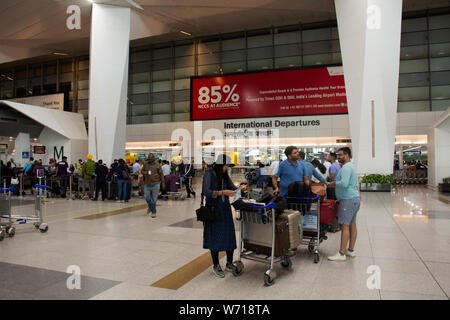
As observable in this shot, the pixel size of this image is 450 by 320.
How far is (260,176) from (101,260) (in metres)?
5.45

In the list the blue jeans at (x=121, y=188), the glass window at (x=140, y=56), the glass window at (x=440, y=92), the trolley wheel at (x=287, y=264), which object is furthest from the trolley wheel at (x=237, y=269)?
the glass window at (x=140, y=56)

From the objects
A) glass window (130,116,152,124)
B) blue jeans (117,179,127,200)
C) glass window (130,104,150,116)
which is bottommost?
blue jeans (117,179,127,200)

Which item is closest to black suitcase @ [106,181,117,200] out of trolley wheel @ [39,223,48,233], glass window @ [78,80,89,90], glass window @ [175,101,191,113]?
trolley wheel @ [39,223,48,233]

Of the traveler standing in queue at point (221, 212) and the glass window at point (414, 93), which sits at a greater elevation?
the glass window at point (414, 93)

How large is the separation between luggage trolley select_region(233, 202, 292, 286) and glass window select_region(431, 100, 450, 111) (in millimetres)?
24325

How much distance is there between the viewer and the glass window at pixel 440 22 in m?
23.0

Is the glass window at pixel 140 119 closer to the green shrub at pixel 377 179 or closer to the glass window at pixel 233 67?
the glass window at pixel 233 67

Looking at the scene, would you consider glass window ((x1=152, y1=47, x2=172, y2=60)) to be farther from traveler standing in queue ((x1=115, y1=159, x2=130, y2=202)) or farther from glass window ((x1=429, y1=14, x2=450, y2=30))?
glass window ((x1=429, y1=14, x2=450, y2=30))

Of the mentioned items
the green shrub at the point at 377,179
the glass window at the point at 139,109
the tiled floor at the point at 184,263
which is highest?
the glass window at the point at 139,109

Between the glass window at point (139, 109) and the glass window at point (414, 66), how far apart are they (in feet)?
72.2

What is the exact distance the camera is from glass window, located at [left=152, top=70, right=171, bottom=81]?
96.3 feet

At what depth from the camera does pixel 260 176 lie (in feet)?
30.1
